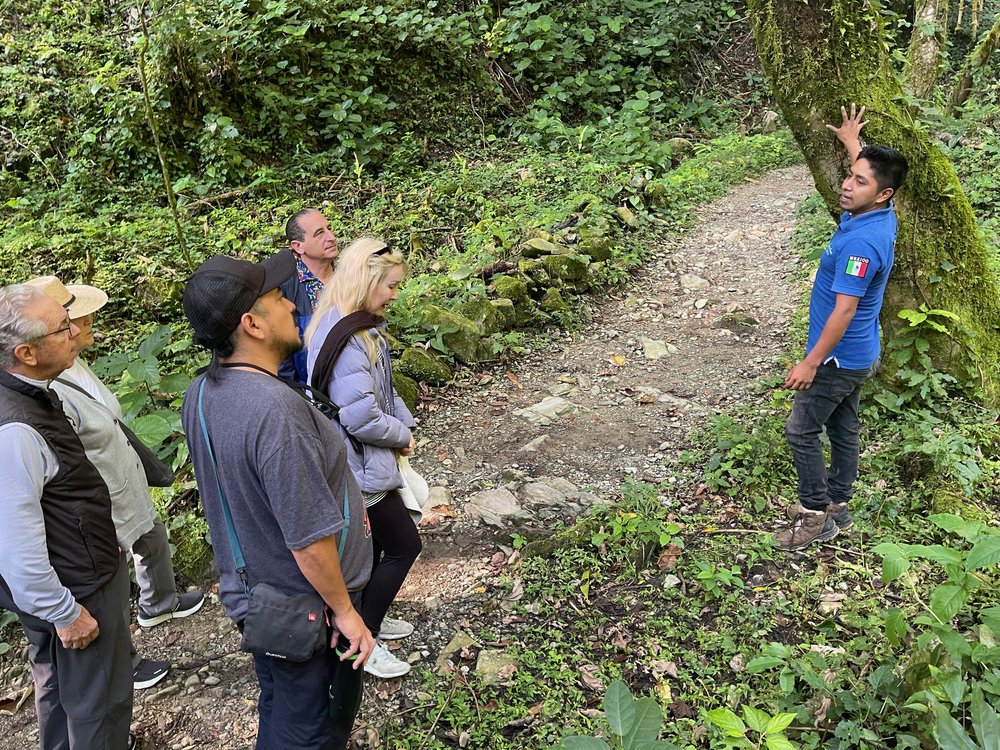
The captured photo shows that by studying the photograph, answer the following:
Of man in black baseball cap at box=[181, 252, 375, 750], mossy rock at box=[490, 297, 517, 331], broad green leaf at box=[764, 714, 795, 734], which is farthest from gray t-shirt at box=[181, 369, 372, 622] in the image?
mossy rock at box=[490, 297, 517, 331]

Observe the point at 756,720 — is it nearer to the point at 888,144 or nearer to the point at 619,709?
the point at 619,709

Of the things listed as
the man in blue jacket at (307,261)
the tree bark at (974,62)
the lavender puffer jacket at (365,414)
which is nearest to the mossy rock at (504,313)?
the man in blue jacket at (307,261)

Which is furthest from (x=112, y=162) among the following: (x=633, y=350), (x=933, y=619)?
(x=933, y=619)

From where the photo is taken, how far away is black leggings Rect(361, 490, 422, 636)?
300 centimetres

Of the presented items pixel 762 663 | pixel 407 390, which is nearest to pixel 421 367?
pixel 407 390

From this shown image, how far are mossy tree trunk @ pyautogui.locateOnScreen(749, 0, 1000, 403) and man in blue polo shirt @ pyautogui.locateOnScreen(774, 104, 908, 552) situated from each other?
1.07 m

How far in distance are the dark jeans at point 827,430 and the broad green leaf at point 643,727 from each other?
2061 mm

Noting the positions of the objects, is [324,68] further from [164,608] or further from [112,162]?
[164,608]

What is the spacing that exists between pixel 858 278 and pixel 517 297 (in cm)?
403

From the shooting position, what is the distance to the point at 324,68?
11.5 metres

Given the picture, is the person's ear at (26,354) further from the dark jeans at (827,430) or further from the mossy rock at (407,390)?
the dark jeans at (827,430)

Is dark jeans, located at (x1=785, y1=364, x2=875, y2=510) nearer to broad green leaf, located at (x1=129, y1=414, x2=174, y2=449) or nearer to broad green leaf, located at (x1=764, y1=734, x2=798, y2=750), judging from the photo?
broad green leaf, located at (x1=764, y1=734, x2=798, y2=750)

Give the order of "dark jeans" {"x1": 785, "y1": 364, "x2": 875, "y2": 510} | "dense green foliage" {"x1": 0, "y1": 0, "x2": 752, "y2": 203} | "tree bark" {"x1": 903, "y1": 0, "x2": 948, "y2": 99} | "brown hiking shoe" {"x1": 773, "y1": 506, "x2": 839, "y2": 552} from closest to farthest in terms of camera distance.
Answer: "dark jeans" {"x1": 785, "y1": 364, "x2": 875, "y2": 510}
"brown hiking shoe" {"x1": 773, "y1": 506, "x2": 839, "y2": 552}
"tree bark" {"x1": 903, "y1": 0, "x2": 948, "y2": 99}
"dense green foliage" {"x1": 0, "y1": 0, "x2": 752, "y2": 203}

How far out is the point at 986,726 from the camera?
197 centimetres
